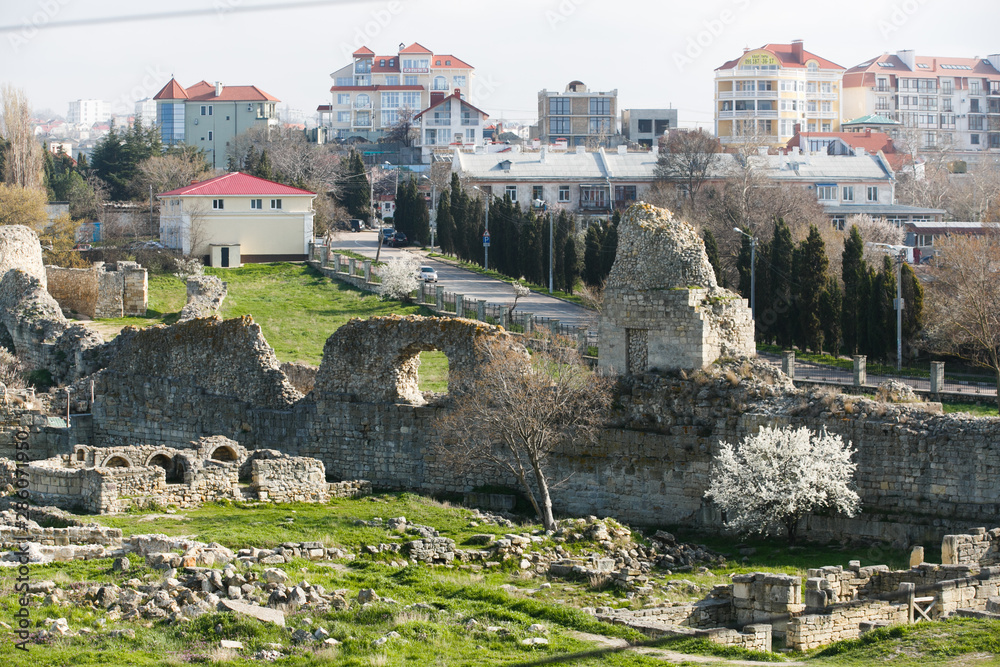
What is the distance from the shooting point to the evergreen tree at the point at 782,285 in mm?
47000

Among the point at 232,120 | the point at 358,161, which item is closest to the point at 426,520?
the point at 358,161

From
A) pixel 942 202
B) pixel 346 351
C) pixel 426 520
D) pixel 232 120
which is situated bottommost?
pixel 426 520

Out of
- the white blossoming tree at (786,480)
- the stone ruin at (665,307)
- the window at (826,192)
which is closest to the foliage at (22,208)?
the stone ruin at (665,307)

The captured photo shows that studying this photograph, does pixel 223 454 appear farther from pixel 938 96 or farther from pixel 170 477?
pixel 938 96

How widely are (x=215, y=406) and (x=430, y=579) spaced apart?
43.3 ft

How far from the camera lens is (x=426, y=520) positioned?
24.9 metres

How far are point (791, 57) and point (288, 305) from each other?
110 metres

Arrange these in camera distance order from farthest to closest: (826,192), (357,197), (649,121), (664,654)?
1. (649,121)
2. (826,192)
3. (357,197)
4. (664,654)

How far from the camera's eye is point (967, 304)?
1654 inches

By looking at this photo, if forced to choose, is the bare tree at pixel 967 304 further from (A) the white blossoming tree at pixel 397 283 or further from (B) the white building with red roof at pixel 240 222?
(B) the white building with red roof at pixel 240 222

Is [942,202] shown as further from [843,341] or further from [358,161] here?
[843,341]

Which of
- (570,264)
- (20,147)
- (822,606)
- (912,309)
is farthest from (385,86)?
(822,606)

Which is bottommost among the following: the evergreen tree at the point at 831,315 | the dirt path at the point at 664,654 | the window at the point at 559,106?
the dirt path at the point at 664,654

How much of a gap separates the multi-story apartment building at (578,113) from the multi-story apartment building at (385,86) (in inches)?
503
